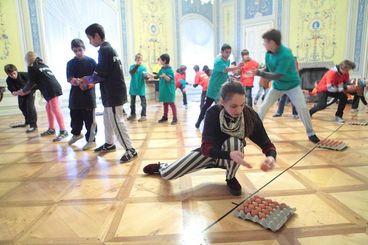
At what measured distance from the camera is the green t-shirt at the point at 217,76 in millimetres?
3832

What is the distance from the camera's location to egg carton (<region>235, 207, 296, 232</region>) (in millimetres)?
1528

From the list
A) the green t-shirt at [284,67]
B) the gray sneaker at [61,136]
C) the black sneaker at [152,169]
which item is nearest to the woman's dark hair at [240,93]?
the black sneaker at [152,169]

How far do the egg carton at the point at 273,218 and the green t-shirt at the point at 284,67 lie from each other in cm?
189

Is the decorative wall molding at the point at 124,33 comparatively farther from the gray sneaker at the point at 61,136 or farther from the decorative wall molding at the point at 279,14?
the gray sneaker at the point at 61,136

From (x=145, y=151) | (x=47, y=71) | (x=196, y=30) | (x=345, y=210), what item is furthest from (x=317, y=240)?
(x=196, y=30)

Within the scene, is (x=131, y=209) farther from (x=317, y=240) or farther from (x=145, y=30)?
(x=145, y=30)

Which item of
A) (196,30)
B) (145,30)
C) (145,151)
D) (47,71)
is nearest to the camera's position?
(145,151)

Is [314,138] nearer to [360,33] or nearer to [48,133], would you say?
[48,133]

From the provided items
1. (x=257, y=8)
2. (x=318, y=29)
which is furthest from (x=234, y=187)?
(x=257, y=8)

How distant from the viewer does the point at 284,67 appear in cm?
312

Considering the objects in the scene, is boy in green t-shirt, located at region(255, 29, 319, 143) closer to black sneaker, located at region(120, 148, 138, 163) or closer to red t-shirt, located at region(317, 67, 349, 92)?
black sneaker, located at region(120, 148, 138, 163)

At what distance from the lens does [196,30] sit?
10.9 meters

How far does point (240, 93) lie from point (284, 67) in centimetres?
171

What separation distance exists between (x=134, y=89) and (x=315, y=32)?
20.9ft
